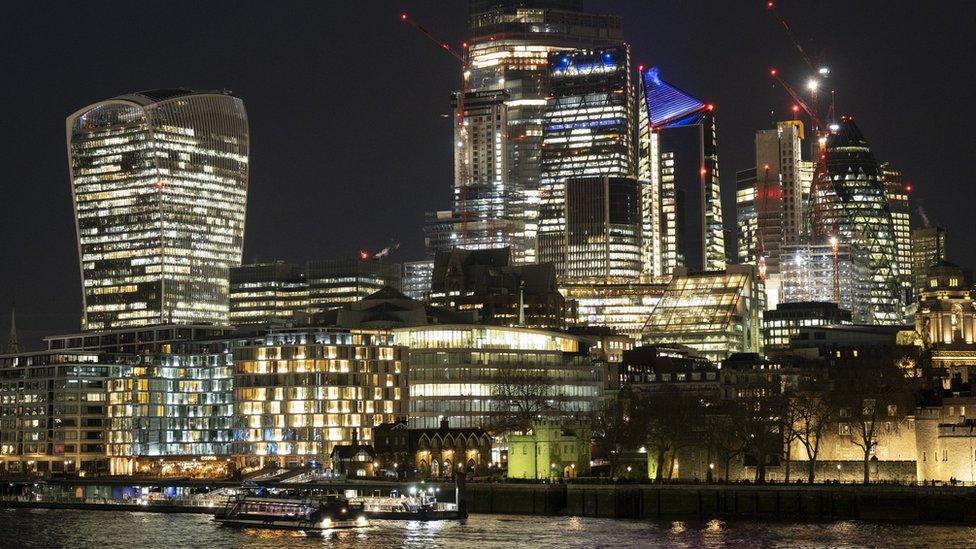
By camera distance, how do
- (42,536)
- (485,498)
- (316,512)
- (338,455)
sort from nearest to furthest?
(42,536), (316,512), (485,498), (338,455)

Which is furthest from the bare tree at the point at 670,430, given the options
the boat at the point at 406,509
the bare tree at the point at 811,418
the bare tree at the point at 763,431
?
the boat at the point at 406,509

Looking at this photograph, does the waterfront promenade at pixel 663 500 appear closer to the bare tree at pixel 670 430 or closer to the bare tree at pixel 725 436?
the bare tree at pixel 725 436

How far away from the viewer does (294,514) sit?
155000mm

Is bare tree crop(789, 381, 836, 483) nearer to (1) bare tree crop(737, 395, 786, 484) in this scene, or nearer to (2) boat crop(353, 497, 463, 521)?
(1) bare tree crop(737, 395, 786, 484)

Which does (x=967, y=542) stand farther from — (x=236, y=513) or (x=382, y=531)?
(x=236, y=513)

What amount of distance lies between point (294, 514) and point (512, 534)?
25962 millimetres

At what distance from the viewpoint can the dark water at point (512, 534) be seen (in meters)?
130

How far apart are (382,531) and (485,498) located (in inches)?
801

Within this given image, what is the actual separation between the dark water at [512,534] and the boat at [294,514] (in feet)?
6.78

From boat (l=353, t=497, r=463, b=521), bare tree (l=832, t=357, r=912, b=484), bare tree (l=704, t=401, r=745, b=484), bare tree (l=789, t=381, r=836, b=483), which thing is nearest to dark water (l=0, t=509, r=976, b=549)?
boat (l=353, t=497, r=463, b=521)

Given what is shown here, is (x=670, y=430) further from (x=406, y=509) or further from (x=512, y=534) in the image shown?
(x=512, y=534)

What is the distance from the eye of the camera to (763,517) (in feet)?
493

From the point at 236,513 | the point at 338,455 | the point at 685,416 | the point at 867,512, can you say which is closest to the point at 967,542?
the point at 867,512

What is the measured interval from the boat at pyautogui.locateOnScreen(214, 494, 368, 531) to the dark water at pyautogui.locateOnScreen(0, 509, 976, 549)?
207 centimetres
